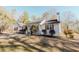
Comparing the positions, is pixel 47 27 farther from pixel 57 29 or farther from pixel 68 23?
pixel 68 23

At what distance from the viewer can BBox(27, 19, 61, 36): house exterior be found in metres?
2.03

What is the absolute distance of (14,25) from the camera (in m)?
2.03

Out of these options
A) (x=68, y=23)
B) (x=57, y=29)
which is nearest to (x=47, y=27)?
(x=57, y=29)

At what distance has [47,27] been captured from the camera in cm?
204

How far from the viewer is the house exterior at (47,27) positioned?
6.64 feet
